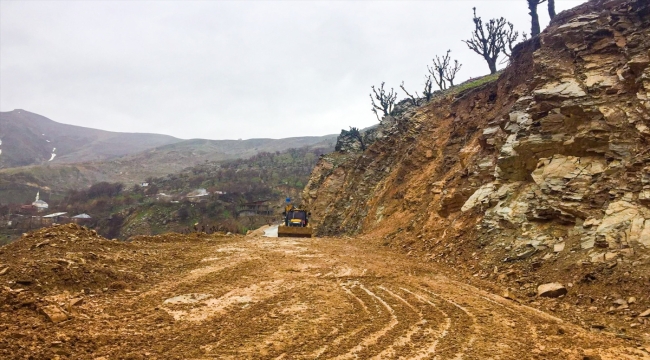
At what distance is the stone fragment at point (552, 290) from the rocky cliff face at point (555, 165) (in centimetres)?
55

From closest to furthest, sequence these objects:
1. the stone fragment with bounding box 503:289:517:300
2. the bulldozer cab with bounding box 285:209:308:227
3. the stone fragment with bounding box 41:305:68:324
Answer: the stone fragment with bounding box 41:305:68:324
the stone fragment with bounding box 503:289:517:300
the bulldozer cab with bounding box 285:209:308:227

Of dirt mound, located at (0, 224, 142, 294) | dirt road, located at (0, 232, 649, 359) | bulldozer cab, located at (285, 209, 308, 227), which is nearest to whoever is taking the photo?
dirt road, located at (0, 232, 649, 359)

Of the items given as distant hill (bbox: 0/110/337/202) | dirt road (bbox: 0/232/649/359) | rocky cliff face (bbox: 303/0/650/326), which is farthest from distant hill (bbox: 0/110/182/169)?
dirt road (bbox: 0/232/649/359)

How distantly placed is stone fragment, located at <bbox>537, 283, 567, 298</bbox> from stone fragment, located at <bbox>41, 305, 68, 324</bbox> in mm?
7799

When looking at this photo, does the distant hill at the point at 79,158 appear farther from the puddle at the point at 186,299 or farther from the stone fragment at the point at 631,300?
the stone fragment at the point at 631,300

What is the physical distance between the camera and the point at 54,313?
496 centimetres

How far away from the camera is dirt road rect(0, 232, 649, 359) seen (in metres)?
4.41

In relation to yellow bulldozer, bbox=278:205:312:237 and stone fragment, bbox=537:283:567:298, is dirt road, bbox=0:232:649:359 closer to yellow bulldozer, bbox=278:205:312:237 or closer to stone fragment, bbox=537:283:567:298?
stone fragment, bbox=537:283:567:298

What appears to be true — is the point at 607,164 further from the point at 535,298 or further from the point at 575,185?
the point at 535,298

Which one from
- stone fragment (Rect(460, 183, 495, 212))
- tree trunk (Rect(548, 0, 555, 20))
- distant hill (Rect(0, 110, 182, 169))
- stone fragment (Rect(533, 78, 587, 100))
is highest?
distant hill (Rect(0, 110, 182, 169))

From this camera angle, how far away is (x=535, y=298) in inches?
277

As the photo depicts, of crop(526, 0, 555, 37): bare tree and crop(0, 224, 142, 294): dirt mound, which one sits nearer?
crop(0, 224, 142, 294): dirt mound

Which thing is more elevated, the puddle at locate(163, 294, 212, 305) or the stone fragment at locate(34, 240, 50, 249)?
the stone fragment at locate(34, 240, 50, 249)

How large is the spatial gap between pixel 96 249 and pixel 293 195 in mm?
61664
